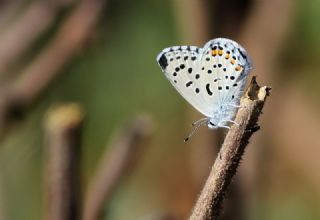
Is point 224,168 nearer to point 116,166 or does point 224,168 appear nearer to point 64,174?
point 64,174

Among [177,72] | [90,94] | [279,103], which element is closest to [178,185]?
[90,94]

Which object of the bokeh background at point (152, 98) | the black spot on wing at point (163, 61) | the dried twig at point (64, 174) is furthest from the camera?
the bokeh background at point (152, 98)

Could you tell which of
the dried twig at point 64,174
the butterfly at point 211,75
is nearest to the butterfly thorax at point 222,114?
the butterfly at point 211,75

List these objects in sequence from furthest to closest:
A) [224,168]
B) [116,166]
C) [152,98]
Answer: [152,98] → [116,166] → [224,168]

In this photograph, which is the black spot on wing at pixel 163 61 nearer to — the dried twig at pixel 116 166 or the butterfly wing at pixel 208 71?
the butterfly wing at pixel 208 71

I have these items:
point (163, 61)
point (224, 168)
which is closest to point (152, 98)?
point (163, 61)

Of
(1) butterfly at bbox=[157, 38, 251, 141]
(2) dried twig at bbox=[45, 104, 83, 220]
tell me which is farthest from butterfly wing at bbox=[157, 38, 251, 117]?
(2) dried twig at bbox=[45, 104, 83, 220]
